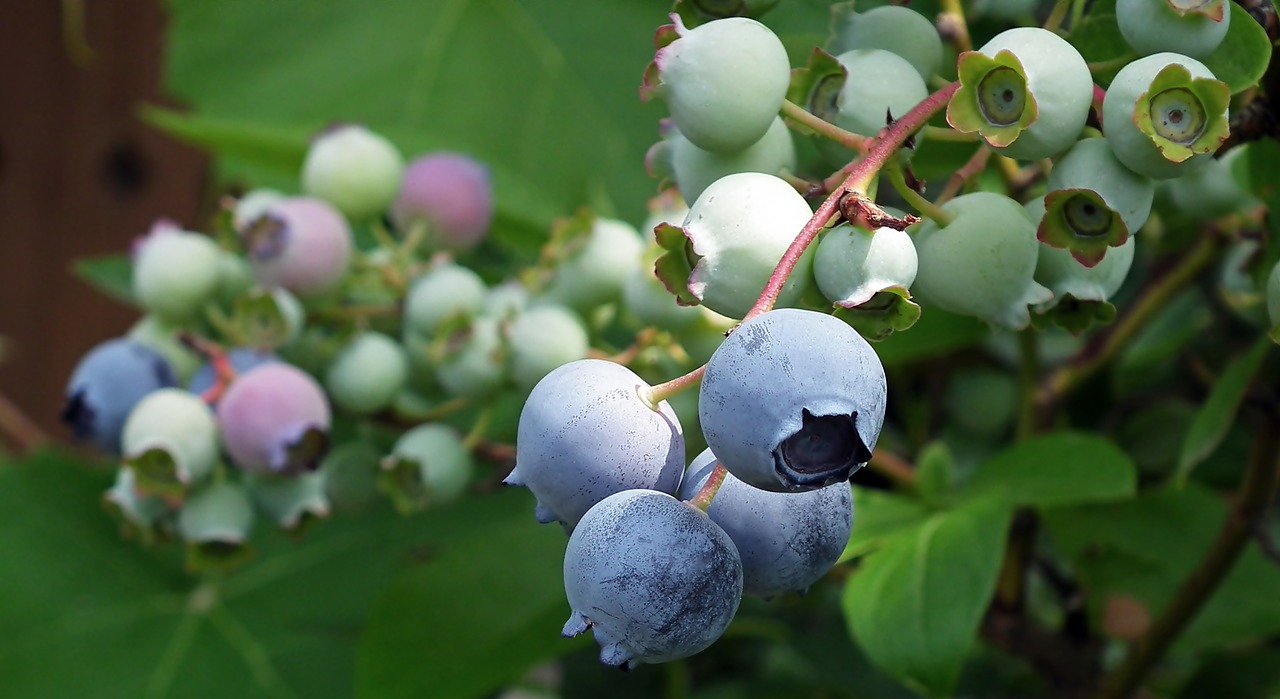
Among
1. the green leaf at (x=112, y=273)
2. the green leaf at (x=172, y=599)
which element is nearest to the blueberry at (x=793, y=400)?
the green leaf at (x=172, y=599)

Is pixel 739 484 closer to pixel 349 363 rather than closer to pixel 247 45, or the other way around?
pixel 349 363

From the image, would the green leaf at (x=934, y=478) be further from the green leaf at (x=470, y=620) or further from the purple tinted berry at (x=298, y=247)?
the purple tinted berry at (x=298, y=247)

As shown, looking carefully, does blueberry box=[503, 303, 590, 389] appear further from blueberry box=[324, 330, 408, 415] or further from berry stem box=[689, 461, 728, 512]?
berry stem box=[689, 461, 728, 512]

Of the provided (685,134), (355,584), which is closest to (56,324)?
(355,584)

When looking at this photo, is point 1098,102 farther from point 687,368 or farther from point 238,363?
point 238,363

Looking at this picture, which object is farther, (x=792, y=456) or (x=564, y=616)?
(x=564, y=616)

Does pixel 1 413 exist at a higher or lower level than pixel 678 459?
lower

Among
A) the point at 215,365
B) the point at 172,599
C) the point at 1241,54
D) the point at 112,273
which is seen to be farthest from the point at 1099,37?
the point at 172,599
